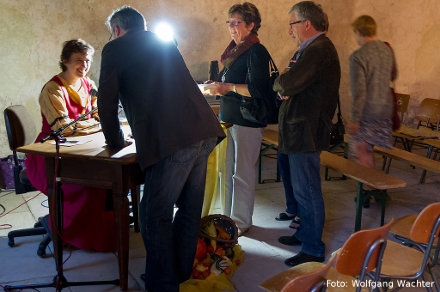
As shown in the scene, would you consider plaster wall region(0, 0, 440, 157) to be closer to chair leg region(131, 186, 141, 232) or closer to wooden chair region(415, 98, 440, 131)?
wooden chair region(415, 98, 440, 131)

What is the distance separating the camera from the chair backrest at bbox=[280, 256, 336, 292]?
1.49 metres

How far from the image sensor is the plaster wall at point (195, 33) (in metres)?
4.70

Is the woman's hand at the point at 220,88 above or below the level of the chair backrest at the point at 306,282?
above

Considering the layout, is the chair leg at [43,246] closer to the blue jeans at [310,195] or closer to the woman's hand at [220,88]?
the woman's hand at [220,88]

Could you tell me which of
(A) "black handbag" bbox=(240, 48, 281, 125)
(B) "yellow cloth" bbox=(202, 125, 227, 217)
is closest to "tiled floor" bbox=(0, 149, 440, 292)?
(B) "yellow cloth" bbox=(202, 125, 227, 217)

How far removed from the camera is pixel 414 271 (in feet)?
7.38

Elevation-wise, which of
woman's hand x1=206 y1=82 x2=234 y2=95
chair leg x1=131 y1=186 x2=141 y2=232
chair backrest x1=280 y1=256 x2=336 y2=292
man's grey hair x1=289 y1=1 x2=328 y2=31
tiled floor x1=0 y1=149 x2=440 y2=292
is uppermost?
man's grey hair x1=289 y1=1 x2=328 y2=31

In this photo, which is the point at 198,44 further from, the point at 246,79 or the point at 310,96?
the point at 310,96

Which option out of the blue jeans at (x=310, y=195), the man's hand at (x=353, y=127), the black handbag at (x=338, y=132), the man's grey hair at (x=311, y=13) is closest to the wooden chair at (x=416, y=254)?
the blue jeans at (x=310, y=195)

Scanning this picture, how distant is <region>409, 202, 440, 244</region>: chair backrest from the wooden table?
5.01ft

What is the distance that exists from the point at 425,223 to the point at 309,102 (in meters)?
1.03

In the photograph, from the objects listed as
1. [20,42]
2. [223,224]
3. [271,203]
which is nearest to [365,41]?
[271,203]

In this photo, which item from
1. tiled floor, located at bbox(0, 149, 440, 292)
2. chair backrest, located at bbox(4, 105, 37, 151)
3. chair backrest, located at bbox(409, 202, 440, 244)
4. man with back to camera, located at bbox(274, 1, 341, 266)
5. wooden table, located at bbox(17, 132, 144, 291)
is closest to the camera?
chair backrest, located at bbox(409, 202, 440, 244)

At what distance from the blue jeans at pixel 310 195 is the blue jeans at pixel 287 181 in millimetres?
682
